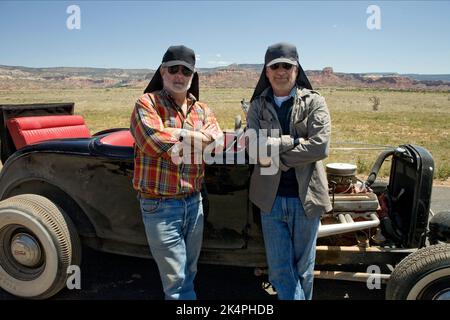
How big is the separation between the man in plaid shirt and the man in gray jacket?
0.38m

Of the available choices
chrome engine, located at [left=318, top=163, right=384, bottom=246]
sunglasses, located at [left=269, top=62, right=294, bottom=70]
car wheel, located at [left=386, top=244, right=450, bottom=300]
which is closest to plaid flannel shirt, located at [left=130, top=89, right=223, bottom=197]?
sunglasses, located at [left=269, top=62, right=294, bottom=70]

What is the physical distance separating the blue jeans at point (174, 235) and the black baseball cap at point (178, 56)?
829 millimetres

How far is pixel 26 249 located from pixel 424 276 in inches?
114

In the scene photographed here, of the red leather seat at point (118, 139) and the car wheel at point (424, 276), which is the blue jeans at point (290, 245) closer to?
the car wheel at point (424, 276)

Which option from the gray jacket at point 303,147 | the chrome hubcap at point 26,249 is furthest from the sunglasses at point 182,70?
the chrome hubcap at point 26,249

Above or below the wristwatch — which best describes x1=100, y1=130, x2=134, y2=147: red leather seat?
below

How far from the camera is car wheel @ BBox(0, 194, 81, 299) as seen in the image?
3.06 meters

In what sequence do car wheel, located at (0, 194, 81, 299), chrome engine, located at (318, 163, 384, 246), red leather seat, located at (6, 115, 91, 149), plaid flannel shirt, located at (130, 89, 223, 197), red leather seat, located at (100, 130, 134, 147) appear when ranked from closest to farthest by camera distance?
plaid flannel shirt, located at (130, 89, 223, 197) → car wheel, located at (0, 194, 81, 299) → chrome engine, located at (318, 163, 384, 246) → red leather seat, located at (100, 130, 134, 147) → red leather seat, located at (6, 115, 91, 149)

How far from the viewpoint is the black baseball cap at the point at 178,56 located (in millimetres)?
2412

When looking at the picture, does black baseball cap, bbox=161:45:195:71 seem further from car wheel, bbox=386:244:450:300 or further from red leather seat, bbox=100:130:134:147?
car wheel, bbox=386:244:450:300

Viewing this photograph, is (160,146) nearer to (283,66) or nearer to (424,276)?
(283,66)
